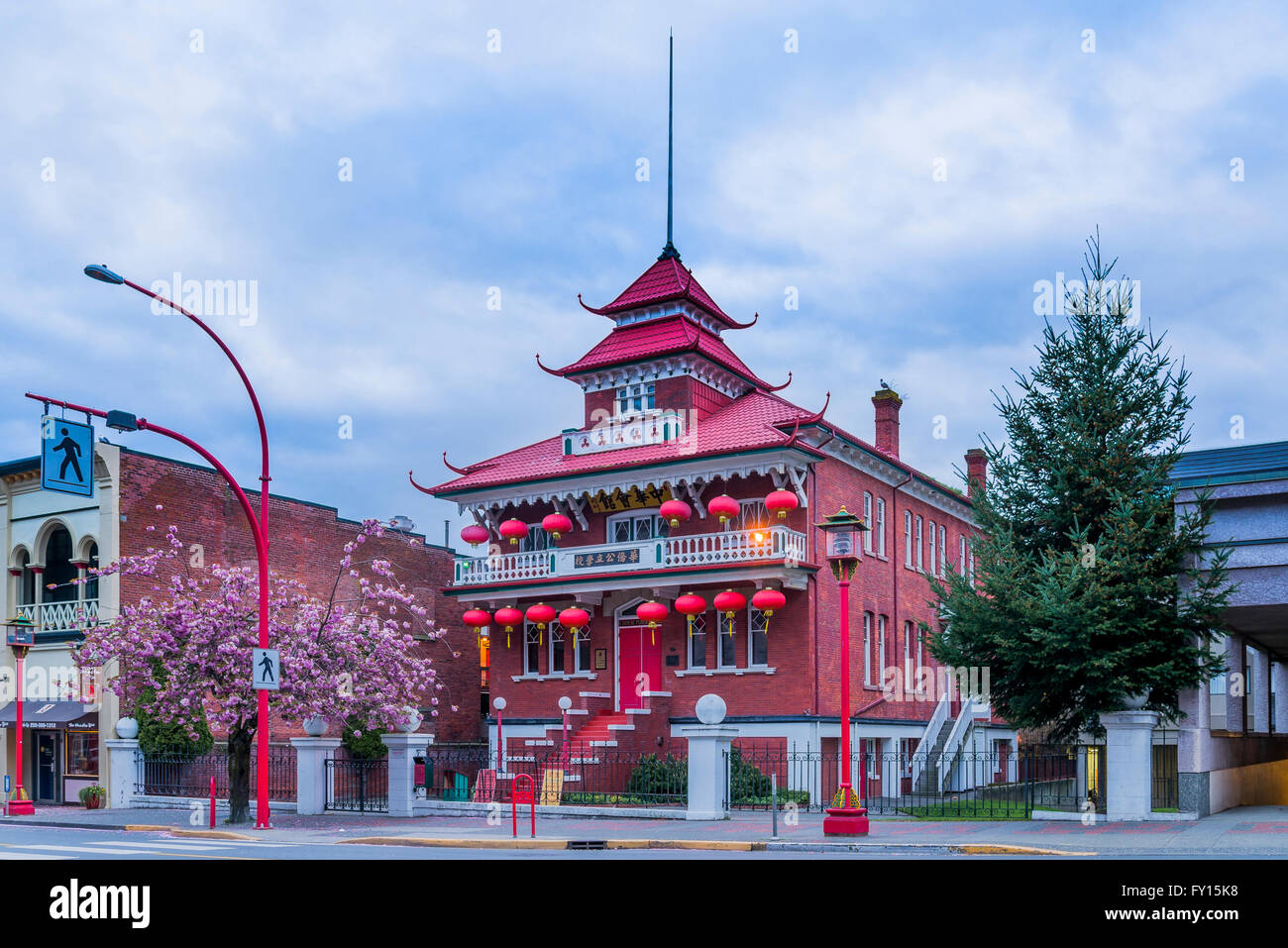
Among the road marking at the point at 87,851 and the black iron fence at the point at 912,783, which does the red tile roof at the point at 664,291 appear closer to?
the black iron fence at the point at 912,783

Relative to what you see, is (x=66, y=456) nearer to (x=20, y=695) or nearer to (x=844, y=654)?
(x=20, y=695)

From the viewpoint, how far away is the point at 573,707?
38.1m

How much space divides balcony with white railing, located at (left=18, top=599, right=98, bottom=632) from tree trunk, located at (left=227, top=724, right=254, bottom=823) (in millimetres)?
10614

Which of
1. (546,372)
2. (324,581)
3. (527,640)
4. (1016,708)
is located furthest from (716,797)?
(324,581)

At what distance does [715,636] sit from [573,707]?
504 cm

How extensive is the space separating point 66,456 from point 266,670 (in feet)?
17.2

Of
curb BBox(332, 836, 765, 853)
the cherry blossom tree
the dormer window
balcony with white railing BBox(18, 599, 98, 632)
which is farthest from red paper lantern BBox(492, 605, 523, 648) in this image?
curb BBox(332, 836, 765, 853)

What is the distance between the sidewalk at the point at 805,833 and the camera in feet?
62.4

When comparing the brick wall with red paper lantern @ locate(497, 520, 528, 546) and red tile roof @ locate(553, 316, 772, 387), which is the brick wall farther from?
red tile roof @ locate(553, 316, 772, 387)

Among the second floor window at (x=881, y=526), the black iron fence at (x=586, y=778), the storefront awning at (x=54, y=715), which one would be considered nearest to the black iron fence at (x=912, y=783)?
the black iron fence at (x=586, y=778)

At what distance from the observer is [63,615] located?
3831cm

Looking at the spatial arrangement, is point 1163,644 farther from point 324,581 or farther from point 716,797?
point 324,581

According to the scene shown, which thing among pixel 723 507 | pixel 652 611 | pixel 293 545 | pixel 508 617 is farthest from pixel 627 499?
pixel 293 545

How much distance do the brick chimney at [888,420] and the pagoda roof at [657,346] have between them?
4.51 m
